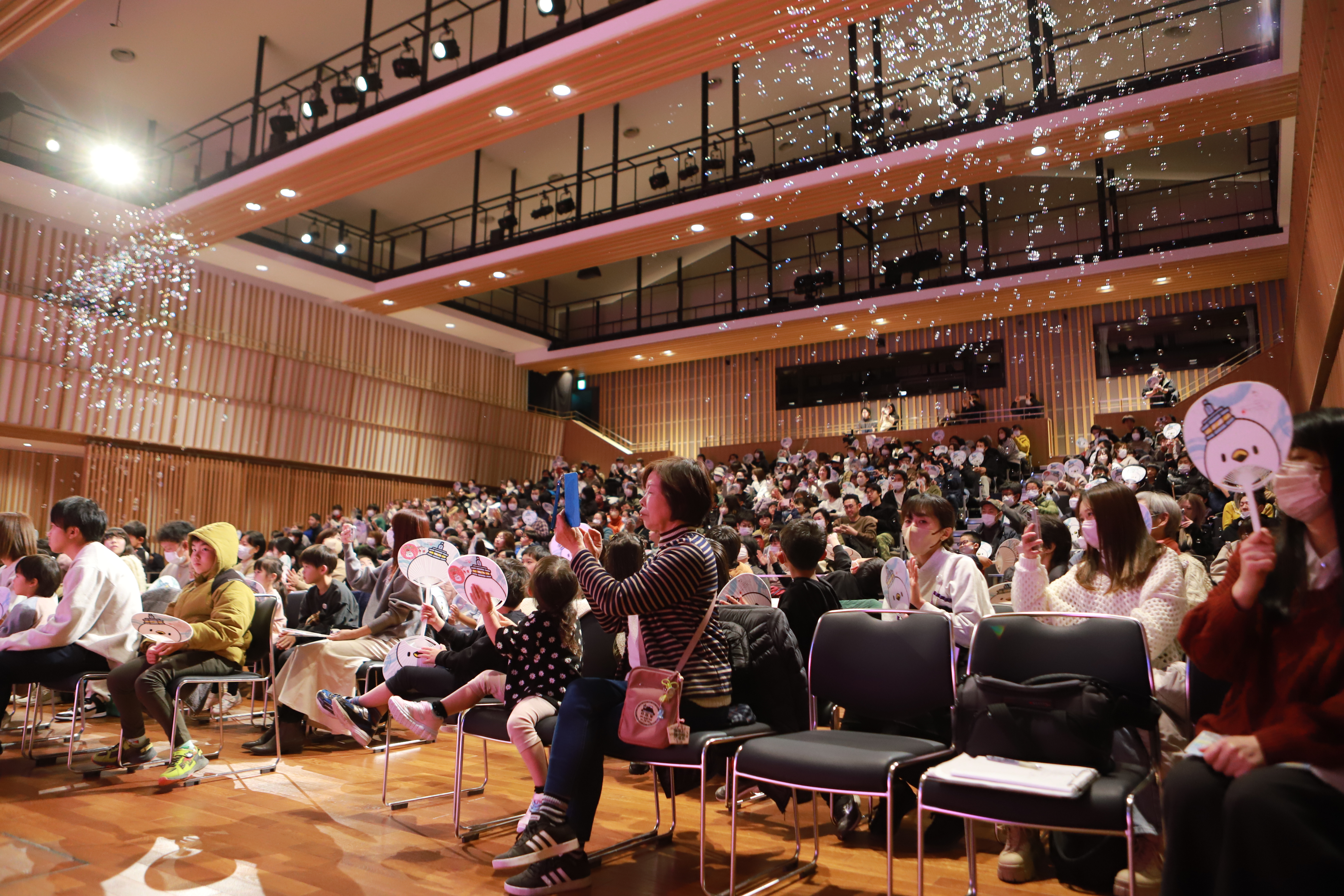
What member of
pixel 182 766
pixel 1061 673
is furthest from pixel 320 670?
pixel 1061 673

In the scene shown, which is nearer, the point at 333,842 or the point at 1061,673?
the point at 1061,673

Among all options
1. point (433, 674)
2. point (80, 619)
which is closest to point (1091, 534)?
point (433, 674)

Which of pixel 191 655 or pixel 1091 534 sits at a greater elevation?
pixel 1091 534

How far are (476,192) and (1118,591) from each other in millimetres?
11456

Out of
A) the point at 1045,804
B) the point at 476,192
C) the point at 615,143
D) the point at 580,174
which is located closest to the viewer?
the point at 1045,804

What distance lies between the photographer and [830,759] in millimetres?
2152

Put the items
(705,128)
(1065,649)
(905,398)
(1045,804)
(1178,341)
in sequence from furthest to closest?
(905,398), (1178,341), (705,128), (1065,649), (1045,804)

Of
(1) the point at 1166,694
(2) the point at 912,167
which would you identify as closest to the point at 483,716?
(1) the point at 1166,694

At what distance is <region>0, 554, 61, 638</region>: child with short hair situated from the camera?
13.8ft

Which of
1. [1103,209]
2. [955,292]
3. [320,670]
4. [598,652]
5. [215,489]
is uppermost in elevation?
[1103,209]

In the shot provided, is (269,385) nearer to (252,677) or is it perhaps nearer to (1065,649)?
(252,677)

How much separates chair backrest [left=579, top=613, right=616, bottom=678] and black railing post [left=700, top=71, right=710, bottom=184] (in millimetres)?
7596

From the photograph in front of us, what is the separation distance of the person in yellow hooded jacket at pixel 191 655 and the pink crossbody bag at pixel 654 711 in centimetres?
239

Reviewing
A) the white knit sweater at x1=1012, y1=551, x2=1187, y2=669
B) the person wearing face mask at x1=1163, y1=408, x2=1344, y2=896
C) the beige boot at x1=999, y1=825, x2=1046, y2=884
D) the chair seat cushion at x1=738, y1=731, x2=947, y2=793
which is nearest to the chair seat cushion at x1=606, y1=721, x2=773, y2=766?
the chair seat cushion at x1=738, y1=731, x2=947, y2=793
